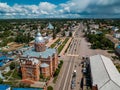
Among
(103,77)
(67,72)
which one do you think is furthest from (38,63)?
(103,77)

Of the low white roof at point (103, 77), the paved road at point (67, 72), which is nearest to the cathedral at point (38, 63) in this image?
the paved road at point (67, 72)

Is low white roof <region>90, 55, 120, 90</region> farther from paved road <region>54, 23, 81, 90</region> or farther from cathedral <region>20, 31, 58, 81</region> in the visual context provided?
cathedral <region>20, 31, 58, 81</region>

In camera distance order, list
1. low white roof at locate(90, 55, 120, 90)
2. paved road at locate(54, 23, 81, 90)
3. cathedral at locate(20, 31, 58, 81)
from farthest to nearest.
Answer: cathedral at locate(20, 31, 58, 81) → paved road at locate(54, 23, 81, 90) → low white roof at locate(90, 55, 120, 90)

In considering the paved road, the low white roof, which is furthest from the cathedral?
the low white roof

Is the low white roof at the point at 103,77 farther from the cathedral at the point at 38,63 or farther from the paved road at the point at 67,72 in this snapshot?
the cathedral at the point at 38,63

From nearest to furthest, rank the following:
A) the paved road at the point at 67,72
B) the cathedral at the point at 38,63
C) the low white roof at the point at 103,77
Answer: the low white roof at the point at 103,77, the paved road at the point at 67,72, the cathedral at the point at 38,63

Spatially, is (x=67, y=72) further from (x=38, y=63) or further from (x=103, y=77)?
(x=103, y=77)

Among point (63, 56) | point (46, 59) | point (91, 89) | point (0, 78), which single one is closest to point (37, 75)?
point (46, 59)

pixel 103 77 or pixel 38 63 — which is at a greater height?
pixel 38 63
